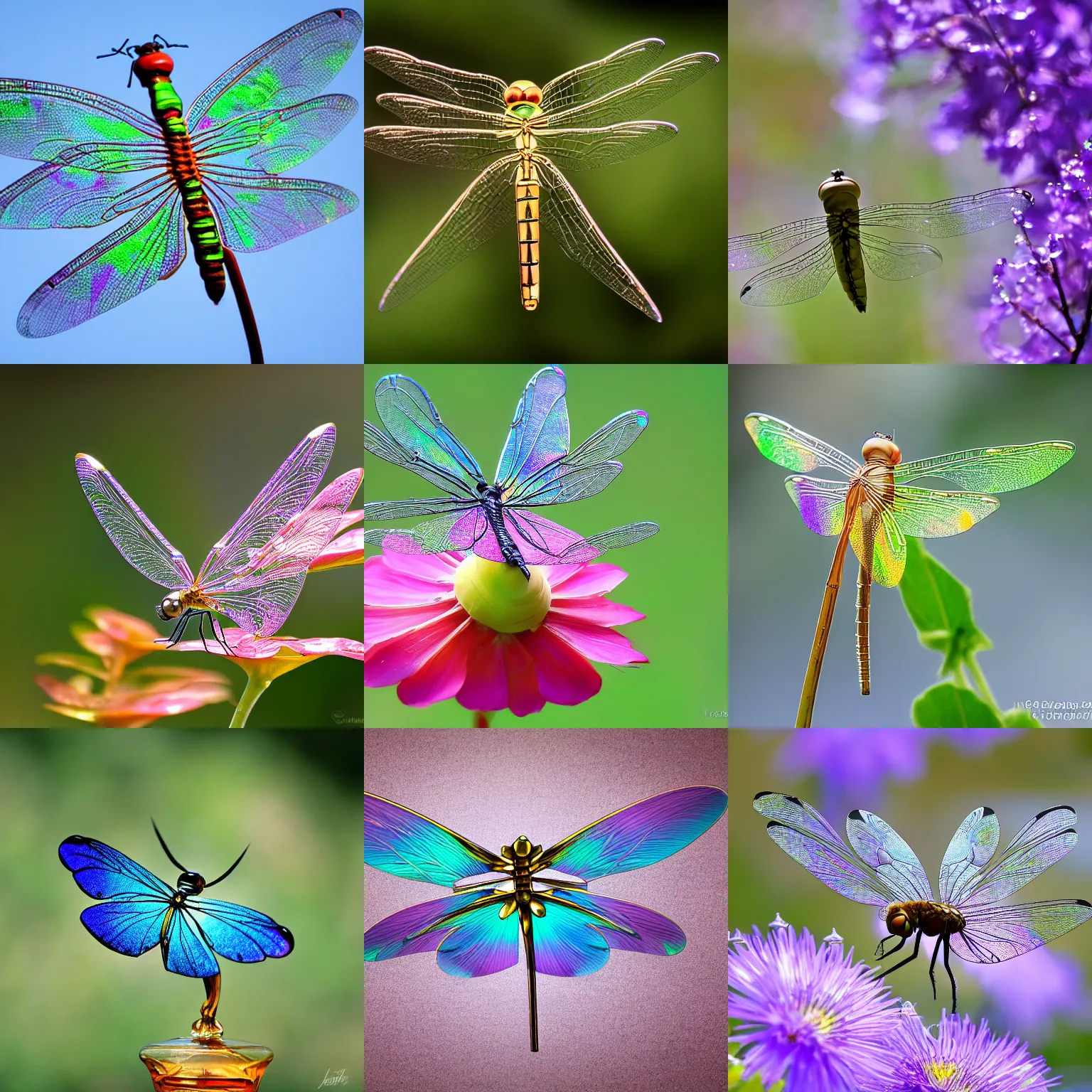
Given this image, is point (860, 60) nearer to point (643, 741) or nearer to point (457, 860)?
point (643, 741)

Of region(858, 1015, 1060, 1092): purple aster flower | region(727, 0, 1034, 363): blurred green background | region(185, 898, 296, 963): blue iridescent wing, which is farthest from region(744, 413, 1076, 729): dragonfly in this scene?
region(185, 898, 296, 963): blue iridescent wing

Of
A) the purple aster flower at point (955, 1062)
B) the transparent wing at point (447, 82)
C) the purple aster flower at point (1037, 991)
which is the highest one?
the transparent wing at point (447, 82)

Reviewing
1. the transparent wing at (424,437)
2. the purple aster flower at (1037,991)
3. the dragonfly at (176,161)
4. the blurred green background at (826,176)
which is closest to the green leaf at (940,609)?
the blurred green background at (826,176)

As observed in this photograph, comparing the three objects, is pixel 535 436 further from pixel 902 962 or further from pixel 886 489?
pixel 902 962

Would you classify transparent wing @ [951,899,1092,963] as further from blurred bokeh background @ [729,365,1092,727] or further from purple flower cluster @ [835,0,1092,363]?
purple flower cluster @ [835,0,1092,363]

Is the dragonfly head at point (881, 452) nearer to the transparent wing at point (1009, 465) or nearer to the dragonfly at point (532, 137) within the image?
the transparent wing at point (1009, 465)
